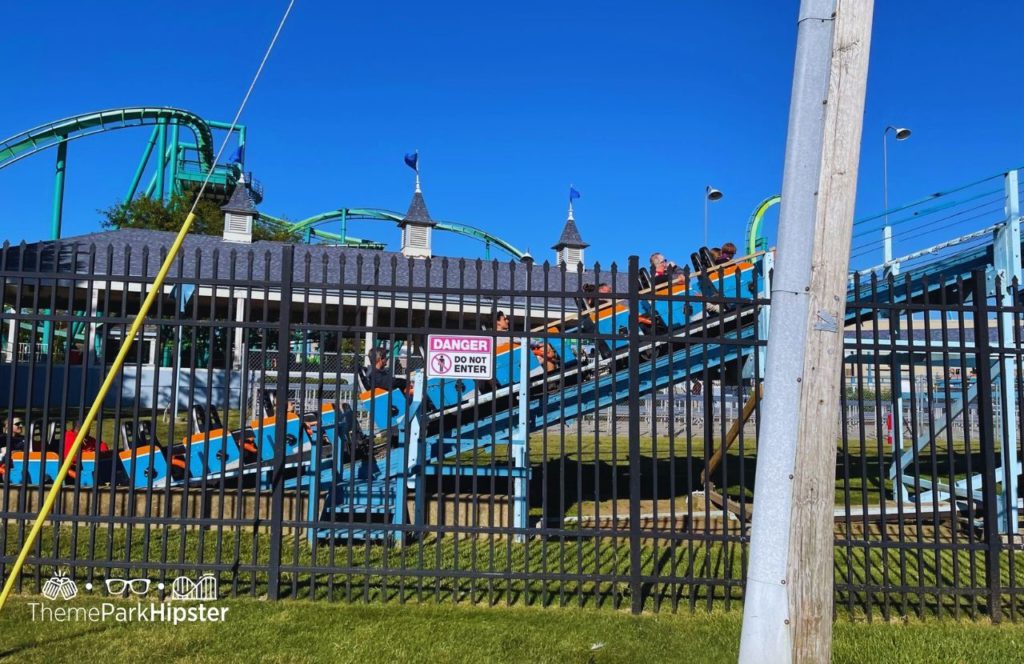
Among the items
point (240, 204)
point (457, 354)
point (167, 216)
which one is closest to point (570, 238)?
point (240, 204)

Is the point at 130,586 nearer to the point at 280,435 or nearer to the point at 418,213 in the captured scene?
the point at 280,435

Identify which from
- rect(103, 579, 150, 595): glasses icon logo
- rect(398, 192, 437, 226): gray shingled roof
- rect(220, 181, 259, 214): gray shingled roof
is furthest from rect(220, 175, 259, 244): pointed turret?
rect(103, 579, 150, 595): glasses icon logo

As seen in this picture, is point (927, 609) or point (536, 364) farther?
point (536, 364)

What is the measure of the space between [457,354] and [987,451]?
3849 millimetres

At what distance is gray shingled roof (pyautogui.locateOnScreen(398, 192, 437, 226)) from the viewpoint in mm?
28761

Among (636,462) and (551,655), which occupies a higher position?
(636,462)

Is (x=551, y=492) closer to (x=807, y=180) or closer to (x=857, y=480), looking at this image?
(x=857, y=480)

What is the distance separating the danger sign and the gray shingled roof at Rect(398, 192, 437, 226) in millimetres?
24245

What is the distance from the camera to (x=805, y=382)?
3.27 m

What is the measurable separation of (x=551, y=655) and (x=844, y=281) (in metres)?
2.68

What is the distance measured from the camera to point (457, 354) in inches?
203

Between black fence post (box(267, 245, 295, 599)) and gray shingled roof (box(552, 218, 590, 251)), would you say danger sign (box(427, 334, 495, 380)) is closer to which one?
black fence post (box(267, 245, 295, 599))

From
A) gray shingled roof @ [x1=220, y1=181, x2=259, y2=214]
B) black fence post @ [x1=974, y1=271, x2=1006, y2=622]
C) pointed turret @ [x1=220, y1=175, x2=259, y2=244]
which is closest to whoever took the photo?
black fence post @ [x1=974, y1=271, x2=1006, y2=622]

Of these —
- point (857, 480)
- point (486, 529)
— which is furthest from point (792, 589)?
point (857, 480)
